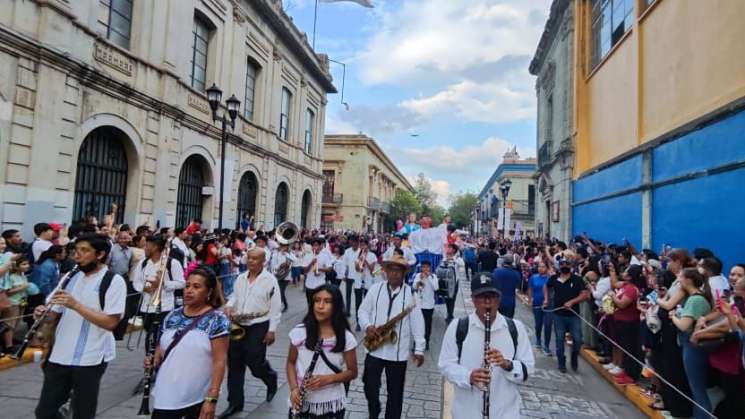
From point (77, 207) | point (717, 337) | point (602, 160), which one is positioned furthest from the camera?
point (602, 160)

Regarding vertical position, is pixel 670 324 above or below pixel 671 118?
below

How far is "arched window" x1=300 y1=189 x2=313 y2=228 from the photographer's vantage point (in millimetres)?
30541

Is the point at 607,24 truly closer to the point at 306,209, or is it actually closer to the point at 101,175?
the point at 101,175

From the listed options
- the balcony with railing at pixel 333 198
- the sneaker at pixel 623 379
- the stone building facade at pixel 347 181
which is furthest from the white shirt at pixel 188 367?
the balcony with railing at pixel 333 198

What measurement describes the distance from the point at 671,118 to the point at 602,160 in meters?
5.92

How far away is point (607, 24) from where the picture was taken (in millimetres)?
17812

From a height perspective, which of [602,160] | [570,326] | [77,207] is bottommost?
[570,326]

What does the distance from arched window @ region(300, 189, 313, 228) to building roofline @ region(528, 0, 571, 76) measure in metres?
17.7

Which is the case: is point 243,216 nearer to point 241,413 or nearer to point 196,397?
point 241,413

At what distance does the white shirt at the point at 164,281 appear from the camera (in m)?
5.80

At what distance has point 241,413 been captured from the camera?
4.96 m

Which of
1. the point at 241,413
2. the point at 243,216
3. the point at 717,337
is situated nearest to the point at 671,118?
the point at 717,337

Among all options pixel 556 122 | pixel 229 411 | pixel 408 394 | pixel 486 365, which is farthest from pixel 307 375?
pixel 556 122

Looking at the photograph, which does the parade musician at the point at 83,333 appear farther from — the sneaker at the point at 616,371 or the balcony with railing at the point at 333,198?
the balcony with railing at the point at 333,198
